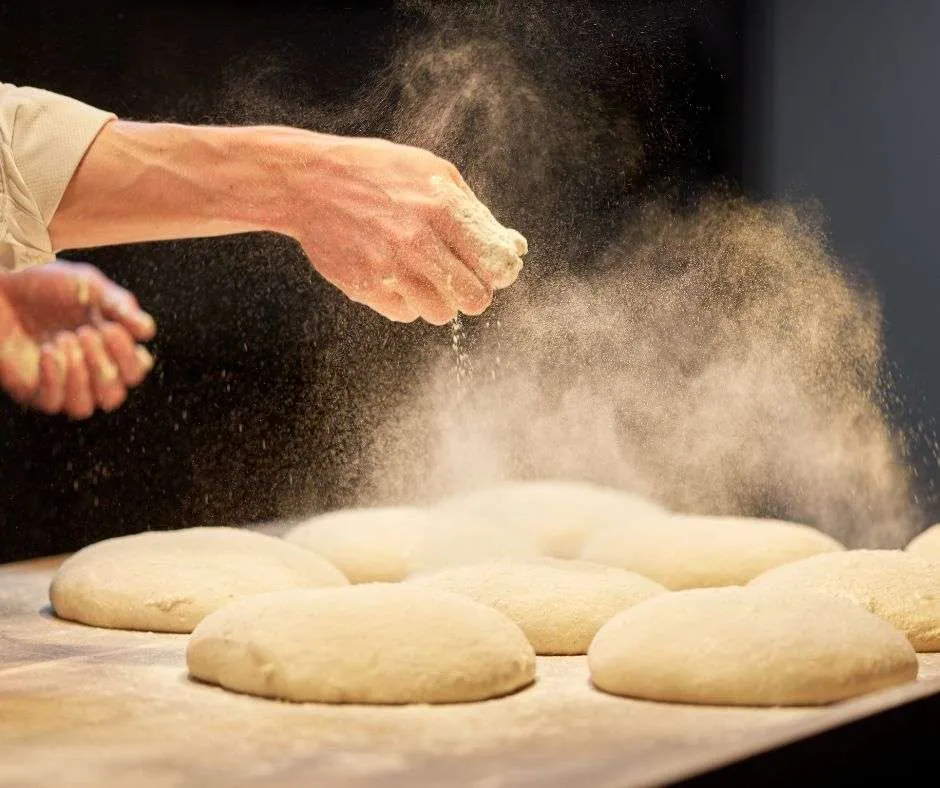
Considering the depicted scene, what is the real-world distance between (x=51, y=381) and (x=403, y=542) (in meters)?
0.83

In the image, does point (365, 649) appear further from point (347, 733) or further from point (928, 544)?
point (928, 544)

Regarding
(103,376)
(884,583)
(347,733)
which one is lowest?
(347,733)

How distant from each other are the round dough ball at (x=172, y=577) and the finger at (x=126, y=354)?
0.70m

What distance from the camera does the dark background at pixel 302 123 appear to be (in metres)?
2.98

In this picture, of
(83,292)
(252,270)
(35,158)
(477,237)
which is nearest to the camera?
(477,237)

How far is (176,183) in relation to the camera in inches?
103

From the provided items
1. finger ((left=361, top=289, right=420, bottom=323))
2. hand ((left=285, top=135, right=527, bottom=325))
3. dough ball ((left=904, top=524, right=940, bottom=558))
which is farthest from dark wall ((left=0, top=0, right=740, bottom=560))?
dough ball ((left=904, top=524, right=940, bottom=558))

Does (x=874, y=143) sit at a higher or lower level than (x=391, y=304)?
higher

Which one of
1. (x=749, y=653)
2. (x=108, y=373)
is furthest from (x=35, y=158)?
(x=749, y=653)

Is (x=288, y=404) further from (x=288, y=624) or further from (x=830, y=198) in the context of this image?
(x=288, y=624)

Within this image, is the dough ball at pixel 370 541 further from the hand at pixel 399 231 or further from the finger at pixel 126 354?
the finger at pixel 126 354

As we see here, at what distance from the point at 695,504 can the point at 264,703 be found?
1931 mm

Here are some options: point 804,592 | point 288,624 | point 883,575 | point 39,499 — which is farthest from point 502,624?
point 39,499

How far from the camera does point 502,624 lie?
1795 millimetres
